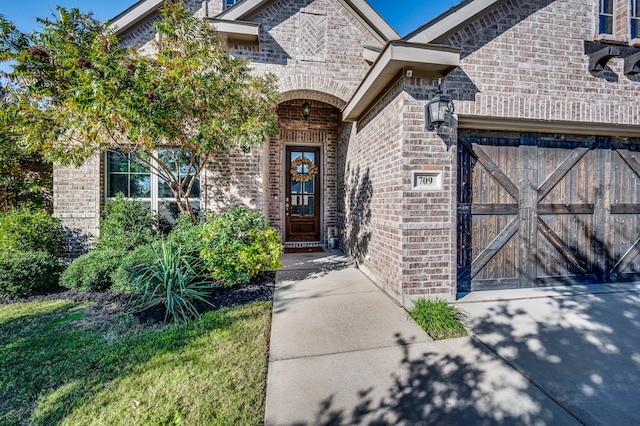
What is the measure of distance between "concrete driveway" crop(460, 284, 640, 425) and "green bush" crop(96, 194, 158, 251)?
5627 mm

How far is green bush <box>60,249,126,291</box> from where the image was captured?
415 centimetres

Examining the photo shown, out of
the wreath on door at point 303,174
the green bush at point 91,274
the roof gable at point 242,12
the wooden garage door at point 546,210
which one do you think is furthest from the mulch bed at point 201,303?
the roof gable at point 242,12

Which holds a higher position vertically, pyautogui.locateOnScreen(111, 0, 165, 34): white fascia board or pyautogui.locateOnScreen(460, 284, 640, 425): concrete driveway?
pyautogui.locateOnScreen(111, 0, 165, 34): white fascia board

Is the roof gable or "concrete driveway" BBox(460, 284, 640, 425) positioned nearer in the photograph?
"concrete driveway" BBox(460, 284, 640, 425)

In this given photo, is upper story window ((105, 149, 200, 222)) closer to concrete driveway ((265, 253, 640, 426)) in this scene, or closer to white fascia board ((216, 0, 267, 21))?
white fascia board ((216, 0, 267, 21))

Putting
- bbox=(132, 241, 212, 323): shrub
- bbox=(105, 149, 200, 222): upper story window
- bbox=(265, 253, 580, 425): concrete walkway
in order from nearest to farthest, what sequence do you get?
bbox=(265, 253, 580, 425): concrete walkway < bbox=(132, 241, 212, 323): shrub < bbox=(105, 149, 200, 222): upper story window

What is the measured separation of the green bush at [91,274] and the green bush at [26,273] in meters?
0.25

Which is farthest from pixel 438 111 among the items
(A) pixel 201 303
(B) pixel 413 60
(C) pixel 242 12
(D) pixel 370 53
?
(C) pixel 242 12

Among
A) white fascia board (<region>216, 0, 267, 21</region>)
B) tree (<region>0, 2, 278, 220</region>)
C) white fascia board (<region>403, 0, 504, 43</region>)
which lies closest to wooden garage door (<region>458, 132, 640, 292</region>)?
white fascia board (<region>403, 0, 504, 43</region>)

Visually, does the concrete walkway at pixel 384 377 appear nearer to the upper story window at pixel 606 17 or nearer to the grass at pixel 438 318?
the grass at pixel 438 318

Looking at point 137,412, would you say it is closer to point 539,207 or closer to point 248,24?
point 539,207

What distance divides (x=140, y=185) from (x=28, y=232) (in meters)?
Answer: 1.92

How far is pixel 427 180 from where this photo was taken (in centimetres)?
355

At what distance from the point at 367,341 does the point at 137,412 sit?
6.33 feet
